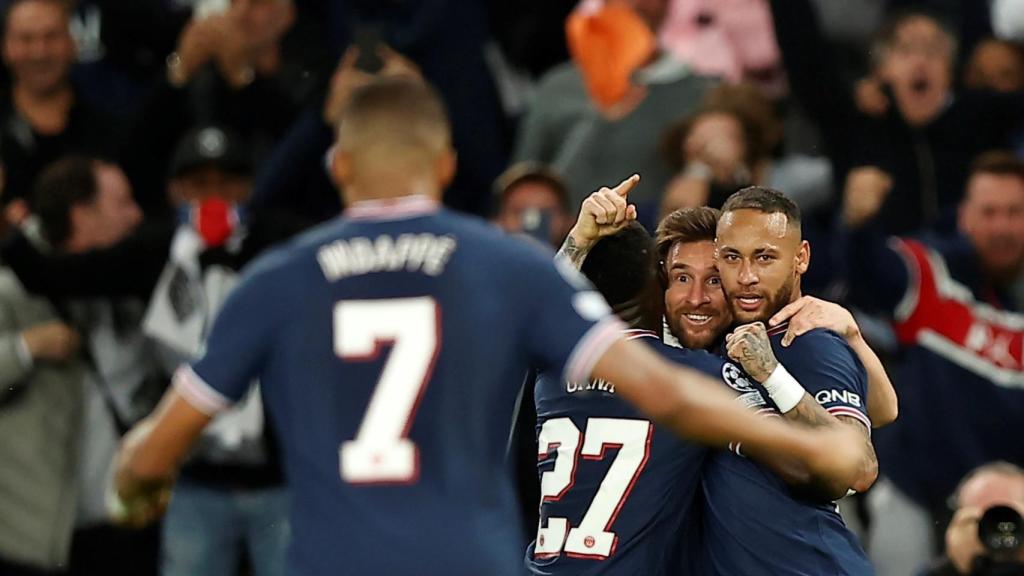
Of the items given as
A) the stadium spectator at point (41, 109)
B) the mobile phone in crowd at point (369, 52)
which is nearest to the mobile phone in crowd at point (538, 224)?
the mobile phone in crowd at point (369, 52)

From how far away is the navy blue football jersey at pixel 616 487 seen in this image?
17.5ft

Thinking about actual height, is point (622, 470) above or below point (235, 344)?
below

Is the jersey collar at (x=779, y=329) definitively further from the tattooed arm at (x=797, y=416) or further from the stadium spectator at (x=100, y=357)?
the stadium spectator at (x=100, y=357)

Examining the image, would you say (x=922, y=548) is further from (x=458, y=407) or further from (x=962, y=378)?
(x=458, y=407)

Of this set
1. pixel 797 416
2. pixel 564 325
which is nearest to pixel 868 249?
pixel 797 416

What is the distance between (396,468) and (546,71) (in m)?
6.78

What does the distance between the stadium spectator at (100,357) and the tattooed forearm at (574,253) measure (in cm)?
374

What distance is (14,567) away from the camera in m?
8.65

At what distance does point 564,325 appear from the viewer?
424 centimetres

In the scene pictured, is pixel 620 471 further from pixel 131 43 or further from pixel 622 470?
pixel 131 43

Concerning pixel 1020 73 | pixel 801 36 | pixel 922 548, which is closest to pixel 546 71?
pixel 801 36

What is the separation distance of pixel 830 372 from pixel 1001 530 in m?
2.46

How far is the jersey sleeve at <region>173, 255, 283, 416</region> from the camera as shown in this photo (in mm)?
4289

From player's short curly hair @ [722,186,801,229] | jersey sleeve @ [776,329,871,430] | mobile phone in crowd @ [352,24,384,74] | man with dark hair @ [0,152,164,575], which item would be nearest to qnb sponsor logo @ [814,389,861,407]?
jersey sleeve @ [776,329,871,430]
